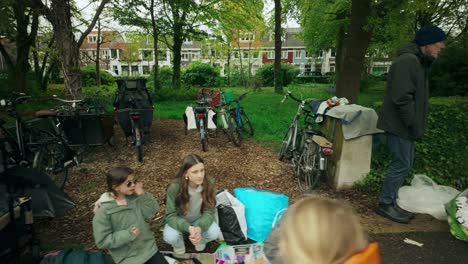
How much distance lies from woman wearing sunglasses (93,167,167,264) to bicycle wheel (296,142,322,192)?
2549 millimetres

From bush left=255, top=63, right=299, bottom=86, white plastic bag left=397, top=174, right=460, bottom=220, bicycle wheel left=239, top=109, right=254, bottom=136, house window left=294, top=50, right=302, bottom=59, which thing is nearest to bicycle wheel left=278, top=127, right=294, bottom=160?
bicycle wheel left=239, top=109, right=254, bottom=136

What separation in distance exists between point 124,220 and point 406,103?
A: 3208mm

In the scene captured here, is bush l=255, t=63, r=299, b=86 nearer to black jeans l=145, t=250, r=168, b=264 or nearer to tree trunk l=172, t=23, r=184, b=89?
tree trunk l=172, t=23, r=184, b=89

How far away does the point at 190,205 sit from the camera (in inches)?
122

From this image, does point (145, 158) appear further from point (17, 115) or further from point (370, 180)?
point (370, 180)

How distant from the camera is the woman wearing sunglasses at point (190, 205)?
117 inches

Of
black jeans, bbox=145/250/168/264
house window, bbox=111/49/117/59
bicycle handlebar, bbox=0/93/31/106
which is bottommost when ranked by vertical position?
black jeans, bbox=145/250/168/264

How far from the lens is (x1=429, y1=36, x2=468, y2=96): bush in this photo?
9.38 meters

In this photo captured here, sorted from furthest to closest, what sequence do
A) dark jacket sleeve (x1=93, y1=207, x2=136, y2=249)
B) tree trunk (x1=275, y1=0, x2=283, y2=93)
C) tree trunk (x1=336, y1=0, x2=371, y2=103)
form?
tree trunk (x1=275, y1=0, x2=283, y2=93), tree trunk (x1=336, y1=0, x2=371, y2=103), dark jacket sleeve (x1=93, y1=207, x2=136, y2=249)

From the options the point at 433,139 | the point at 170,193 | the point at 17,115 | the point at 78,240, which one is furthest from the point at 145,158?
the point at 433,139

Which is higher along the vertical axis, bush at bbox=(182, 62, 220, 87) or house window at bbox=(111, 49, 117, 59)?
house window at bbox=(111, 49, 117, 59)

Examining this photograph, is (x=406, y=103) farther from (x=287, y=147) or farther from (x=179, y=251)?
(x=179, y=251)

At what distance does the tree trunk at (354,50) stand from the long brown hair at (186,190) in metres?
6.44

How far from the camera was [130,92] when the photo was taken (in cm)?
698
